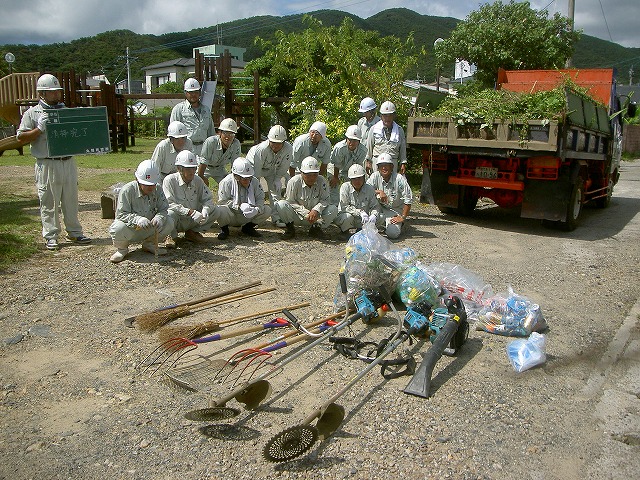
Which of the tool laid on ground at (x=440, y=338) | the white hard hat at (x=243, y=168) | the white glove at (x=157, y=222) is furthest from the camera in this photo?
the white hard hat at (x=243, y=168)

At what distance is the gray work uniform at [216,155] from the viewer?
8.52m

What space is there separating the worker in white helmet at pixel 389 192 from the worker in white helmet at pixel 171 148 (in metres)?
2.58

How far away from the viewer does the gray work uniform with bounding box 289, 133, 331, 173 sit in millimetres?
8656

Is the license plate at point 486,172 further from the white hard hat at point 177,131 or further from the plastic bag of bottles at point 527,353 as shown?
the plastic bag of bottles at point 527,353

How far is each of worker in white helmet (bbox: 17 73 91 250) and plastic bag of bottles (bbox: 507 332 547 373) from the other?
5.38 m

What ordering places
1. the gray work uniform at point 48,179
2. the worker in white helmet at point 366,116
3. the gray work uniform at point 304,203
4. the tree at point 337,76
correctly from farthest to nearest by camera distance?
the tree at point 337,76 < the worker in white helmet at point 366,116 < the gray work uniform at point 304,203 < the gray work uniform at point 48,179

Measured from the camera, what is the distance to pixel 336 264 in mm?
6965

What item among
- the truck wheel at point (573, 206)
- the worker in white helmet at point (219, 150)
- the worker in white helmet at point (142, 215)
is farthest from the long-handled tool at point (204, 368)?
the truck wheel at point (573, 206)

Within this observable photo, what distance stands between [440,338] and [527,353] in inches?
27.1

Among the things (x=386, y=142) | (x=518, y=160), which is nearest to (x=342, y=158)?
(x=386, y=142)

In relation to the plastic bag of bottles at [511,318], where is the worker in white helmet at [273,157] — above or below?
above

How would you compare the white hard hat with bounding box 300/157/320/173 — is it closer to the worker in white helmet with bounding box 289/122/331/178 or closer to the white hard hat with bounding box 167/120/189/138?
the worker in white helmet with bounding box 289/122/331/178

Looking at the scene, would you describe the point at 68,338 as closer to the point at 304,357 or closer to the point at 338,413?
the point at 304,357

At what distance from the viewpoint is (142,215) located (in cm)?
693
